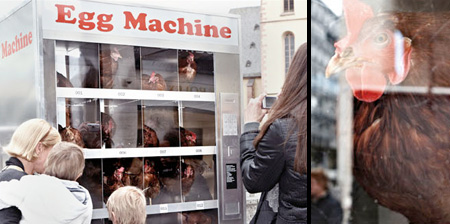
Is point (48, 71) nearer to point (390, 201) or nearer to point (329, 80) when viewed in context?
point (329, 80)

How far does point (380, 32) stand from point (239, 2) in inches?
30.4

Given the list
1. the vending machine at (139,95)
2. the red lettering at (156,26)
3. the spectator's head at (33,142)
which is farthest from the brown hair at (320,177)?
the spectator's head at (33,142)

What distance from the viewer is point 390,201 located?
3.03 m

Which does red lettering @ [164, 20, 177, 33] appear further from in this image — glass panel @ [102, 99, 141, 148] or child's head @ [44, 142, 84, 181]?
child's head @ [44, 142, 84, 181]

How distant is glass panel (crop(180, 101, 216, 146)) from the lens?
293 centimetres

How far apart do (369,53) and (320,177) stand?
723 millimetres

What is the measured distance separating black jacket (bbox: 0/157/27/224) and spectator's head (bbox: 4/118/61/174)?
0.11ft

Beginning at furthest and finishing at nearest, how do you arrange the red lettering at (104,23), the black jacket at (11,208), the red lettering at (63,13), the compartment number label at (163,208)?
the compartment number label at (163,208), the red lettering at (104,23), the red lettering at (63,13), the black jacket at (11,208)

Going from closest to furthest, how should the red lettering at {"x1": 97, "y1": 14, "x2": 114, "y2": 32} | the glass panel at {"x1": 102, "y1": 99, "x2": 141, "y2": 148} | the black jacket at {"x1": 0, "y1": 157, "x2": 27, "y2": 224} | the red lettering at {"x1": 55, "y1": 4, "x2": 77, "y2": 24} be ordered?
the black jacket at {"x1": 0, "y1": 157, "x2": 27, "y2": 224}, the red lettering at {"x1": 55, "y1": 4, "x2": 77, "y2": 24}, the red lettering at {"x1": 97, "y1": 14, "x2": 114, "y2": 32}, the glass panel at {"x1": 102, "y1": 99, "x2": 141, "y2": 148}

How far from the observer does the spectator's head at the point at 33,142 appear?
2.48 metres

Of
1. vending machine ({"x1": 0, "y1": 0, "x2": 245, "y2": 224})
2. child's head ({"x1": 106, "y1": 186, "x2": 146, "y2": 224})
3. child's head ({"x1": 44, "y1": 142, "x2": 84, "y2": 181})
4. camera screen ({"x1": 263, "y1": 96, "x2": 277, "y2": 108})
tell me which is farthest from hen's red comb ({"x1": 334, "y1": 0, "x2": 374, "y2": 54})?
child's head ({"x1": 44, "y1": 142, "x2": 84, "y2": 181})

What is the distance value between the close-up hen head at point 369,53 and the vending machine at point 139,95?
60 cm

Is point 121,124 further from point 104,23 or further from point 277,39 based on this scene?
point 277,39

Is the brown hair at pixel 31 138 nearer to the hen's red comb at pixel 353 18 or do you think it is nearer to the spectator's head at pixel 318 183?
the spectator's head at pixel 318 183
